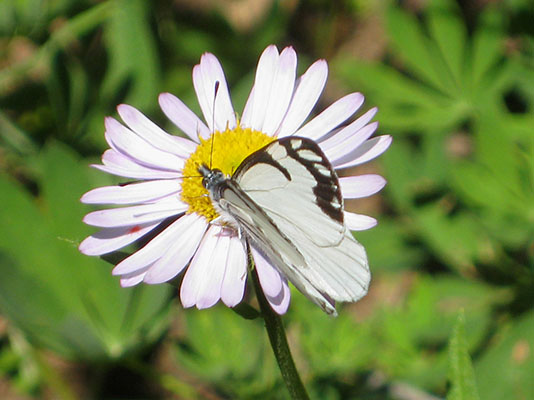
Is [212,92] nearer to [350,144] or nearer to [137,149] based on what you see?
[137,149]

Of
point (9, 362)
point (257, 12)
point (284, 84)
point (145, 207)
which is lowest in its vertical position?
point (9, 362)

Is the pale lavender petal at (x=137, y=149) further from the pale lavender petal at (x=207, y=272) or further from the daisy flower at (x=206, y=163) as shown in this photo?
the pale lavender petal at (x=207, y=272)

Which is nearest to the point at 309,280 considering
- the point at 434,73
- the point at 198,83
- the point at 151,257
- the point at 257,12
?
the point at 151,257

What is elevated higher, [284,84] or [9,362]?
[284,84]

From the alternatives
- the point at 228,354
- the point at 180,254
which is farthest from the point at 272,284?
the point at 228,354

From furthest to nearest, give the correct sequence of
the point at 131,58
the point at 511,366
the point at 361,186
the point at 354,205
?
the point at 354,205 < the point at 131,58 < the point at 511,366 < the point at 361,186

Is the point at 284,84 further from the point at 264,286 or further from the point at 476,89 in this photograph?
the point at 476,89
